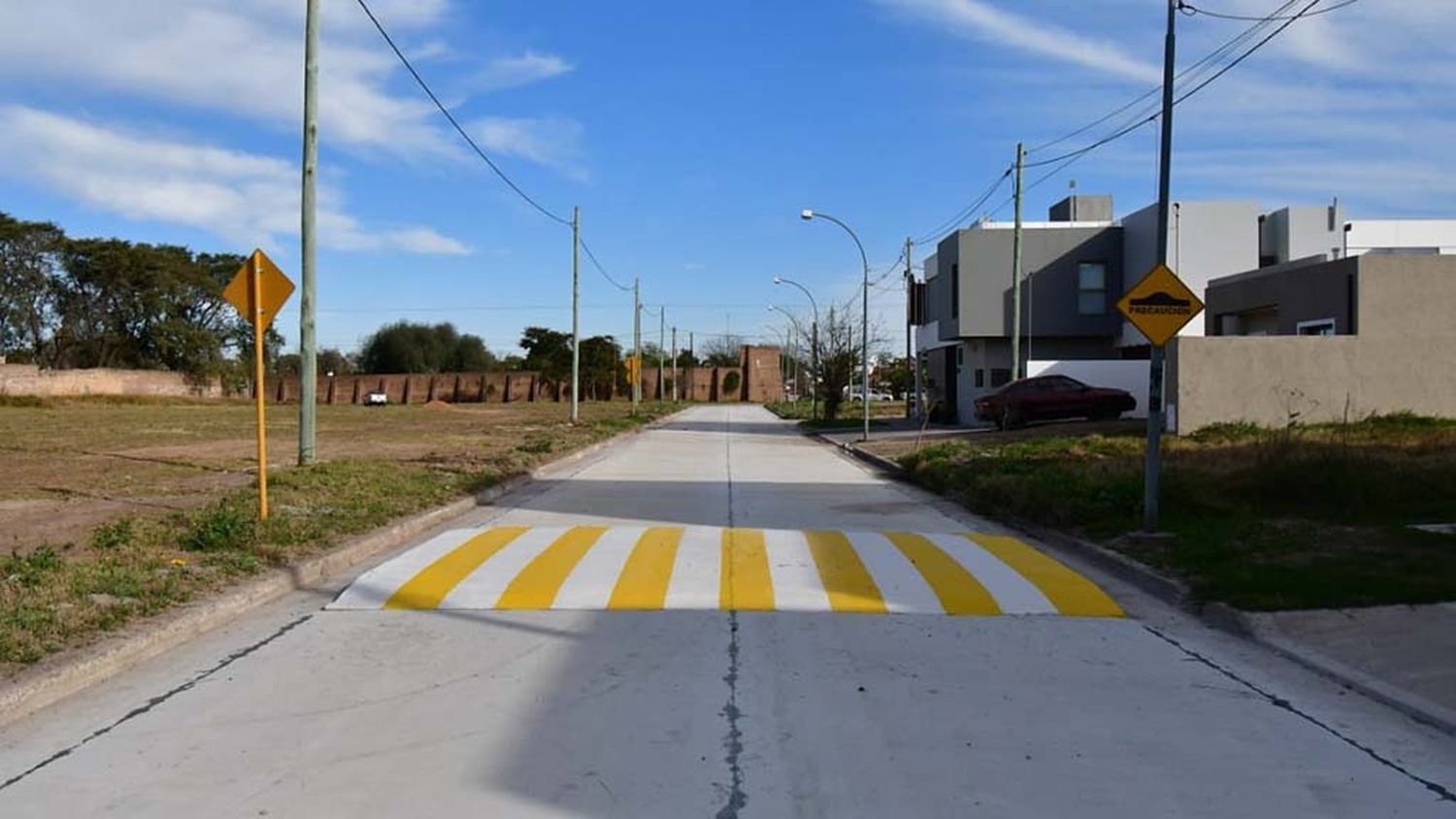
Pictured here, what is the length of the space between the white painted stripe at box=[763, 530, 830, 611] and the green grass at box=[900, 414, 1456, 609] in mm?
3153

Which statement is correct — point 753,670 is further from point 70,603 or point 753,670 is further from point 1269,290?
point 1269,290

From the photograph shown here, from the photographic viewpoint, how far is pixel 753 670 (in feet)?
23.2

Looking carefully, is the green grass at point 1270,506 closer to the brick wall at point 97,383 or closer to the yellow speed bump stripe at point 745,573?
the yellow speed bump stripe at point 745,573

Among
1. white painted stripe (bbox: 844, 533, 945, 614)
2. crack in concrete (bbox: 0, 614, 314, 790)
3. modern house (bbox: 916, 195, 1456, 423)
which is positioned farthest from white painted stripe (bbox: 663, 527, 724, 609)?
modern house (bbox: 916, 195, 1456, 423)

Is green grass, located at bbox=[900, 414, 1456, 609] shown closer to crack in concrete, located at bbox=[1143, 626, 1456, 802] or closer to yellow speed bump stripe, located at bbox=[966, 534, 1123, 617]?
yellow speed bump stripe, located at bbox=[966, 534, 1123, 617]

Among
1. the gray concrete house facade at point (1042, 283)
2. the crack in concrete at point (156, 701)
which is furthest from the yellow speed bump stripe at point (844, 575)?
the gray concrete house facade at point (1042, 283)

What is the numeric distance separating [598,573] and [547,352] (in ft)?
398

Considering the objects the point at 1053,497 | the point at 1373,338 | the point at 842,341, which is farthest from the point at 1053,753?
the point at 842,341

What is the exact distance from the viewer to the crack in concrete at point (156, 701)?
536cm

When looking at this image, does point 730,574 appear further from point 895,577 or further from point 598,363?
point 598,363

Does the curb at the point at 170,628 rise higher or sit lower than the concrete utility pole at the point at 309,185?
lower

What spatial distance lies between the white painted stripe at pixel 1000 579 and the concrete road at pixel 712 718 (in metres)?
0.08

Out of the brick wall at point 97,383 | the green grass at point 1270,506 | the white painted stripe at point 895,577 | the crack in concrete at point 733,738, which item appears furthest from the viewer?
the brick wall at point 97,383

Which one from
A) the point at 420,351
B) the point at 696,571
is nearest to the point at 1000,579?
the point at 696,571
